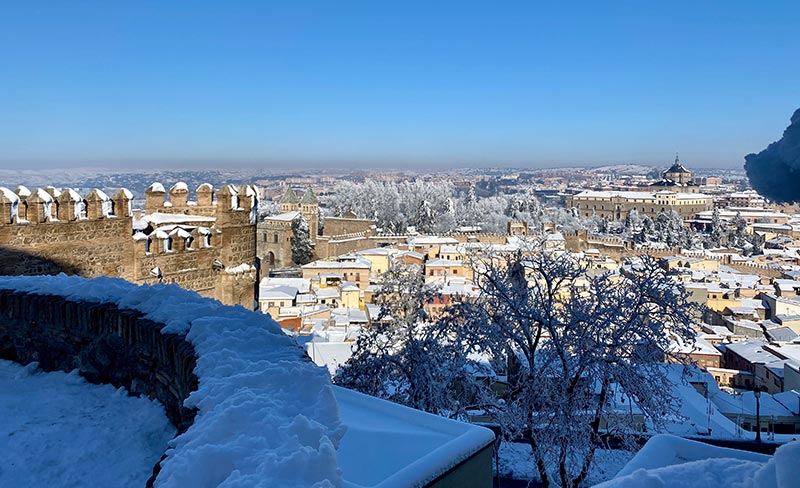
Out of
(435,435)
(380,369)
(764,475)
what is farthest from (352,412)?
(380,369)

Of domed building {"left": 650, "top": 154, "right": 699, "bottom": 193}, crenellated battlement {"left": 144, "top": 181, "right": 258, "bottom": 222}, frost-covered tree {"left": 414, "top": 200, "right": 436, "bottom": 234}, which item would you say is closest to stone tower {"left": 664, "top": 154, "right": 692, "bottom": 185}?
domed building {"left": 650, "top": 154, "right": 699, "bottom": 193}

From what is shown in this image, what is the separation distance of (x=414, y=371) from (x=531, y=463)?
2.41 meters

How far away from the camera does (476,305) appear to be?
935 cm

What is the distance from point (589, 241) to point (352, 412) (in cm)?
5172

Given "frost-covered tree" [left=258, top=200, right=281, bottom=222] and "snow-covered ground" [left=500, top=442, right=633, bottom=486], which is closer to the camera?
"snow-covered ground" [left=500, top=442, right=633, bottom=486]

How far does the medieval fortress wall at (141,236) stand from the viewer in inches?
256

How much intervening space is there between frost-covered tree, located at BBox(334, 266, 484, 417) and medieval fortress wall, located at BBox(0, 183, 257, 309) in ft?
8.81

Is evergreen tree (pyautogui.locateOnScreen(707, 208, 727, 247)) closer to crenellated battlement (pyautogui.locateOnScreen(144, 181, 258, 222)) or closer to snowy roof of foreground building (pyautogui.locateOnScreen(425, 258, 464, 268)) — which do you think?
snowy roof of foreground building (pyautogui.locateOnScreen(425, 258, 464, 268))

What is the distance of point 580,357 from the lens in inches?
304

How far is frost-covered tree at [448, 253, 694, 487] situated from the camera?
7.52 metres

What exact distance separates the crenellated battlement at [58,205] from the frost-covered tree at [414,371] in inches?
183

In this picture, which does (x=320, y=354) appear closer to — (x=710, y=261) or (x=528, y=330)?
(x=528, y=330)

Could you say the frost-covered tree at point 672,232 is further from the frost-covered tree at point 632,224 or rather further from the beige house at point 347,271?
the beige house at point 347,271

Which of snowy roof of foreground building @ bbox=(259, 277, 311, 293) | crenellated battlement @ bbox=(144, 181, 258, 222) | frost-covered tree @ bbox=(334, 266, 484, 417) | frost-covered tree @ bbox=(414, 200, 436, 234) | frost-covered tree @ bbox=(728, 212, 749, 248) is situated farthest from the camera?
frost-covered tree @ bbox=(728, 212, 749, 248)
